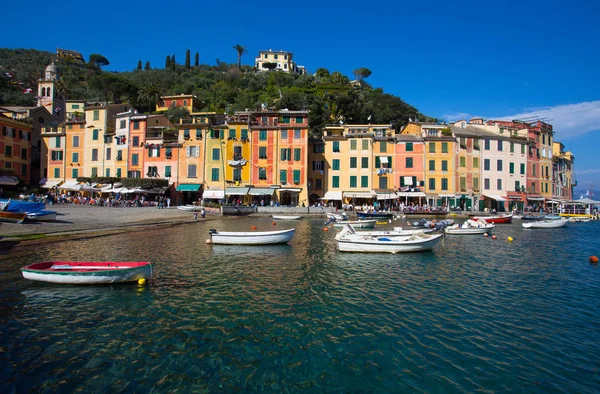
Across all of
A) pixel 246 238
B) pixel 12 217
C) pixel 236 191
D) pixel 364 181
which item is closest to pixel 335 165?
pixel 364 181

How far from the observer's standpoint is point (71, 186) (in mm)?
53781

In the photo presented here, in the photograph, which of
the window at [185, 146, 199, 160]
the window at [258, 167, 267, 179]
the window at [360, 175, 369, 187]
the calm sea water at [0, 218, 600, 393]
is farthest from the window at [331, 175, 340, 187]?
the calm sea water at [0, 218, 600, 393]

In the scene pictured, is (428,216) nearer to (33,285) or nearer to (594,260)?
(594,260)

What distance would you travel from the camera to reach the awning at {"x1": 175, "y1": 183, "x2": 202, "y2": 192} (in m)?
53.7

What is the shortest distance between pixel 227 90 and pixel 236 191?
165 feet

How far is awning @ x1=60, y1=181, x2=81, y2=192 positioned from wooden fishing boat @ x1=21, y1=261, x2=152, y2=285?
150ft

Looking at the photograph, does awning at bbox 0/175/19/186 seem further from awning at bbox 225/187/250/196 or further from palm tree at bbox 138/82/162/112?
palm tree at bbox 138/82/162/112

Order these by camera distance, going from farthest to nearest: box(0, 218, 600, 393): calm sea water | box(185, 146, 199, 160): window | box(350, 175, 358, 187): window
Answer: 1. box(350, 175, 358, 187): window
2. box(185, 146, 199, 160): window
3. box(0, 218, 600, 393): calm sea water

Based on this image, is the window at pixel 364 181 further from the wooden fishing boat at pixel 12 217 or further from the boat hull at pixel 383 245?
the wooden fishing boat at pixel 12 217

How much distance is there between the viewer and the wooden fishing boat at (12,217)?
27266 mm

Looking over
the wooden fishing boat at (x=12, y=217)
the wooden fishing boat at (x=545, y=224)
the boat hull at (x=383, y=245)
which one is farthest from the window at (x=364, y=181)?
the wooden fishing boat at (x=12, y=217)

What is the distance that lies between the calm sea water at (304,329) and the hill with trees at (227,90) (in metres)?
52.3

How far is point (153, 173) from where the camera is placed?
54656 mm

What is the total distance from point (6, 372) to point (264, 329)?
247 inches
